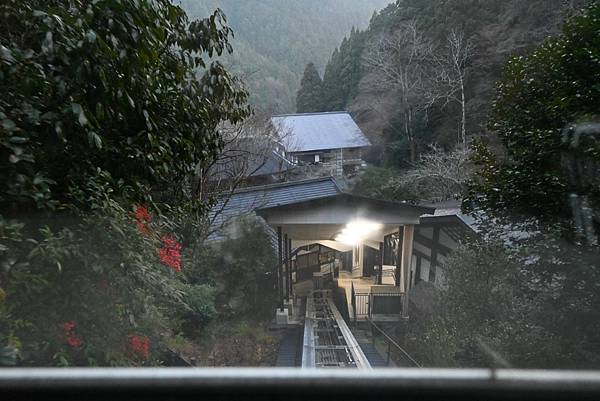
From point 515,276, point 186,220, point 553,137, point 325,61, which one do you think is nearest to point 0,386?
point 186,220

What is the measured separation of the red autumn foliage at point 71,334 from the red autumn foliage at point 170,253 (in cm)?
40

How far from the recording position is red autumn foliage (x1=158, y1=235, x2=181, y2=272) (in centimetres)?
160

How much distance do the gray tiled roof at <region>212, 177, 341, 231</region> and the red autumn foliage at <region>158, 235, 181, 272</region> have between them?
259mm

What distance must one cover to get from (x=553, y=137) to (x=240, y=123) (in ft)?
4.62

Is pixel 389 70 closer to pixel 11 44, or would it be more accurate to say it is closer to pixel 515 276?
pixel 515 276

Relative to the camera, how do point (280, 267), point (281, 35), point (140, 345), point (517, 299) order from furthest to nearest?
point (281, 35) < point (280, 267) < point (517, 299) < point (140, 345)

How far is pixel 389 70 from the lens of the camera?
6.05 feet

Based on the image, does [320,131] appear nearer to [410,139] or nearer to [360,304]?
[410,139]

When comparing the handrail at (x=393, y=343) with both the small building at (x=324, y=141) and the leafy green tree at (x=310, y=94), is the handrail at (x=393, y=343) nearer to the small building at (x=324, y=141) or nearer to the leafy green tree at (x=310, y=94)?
the small building at (x=324, y=141)

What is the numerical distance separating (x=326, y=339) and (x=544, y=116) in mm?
1164

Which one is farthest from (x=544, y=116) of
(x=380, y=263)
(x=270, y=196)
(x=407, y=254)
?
(x=270, y=196)

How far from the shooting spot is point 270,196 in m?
1.86

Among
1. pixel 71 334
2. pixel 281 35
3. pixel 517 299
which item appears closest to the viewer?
pixel 71 334

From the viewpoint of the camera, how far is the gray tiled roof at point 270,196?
176cm
